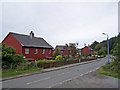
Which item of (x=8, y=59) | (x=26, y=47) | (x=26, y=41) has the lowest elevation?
(x=8, y=59)

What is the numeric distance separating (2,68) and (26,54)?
35.6 ft

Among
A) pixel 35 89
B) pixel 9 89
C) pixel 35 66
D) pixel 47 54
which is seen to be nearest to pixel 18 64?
pixel 35 66

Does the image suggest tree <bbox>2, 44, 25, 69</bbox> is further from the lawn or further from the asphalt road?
the lawn

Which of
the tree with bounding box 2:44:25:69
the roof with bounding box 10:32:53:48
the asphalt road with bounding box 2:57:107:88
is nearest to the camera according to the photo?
the asphalt road with bounding box 2:57:107:88

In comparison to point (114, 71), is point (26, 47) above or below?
above

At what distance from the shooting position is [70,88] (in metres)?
6.18

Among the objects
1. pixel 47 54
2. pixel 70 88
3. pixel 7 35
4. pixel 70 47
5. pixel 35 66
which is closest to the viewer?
pixel 70 88

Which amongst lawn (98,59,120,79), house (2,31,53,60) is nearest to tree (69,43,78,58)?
house (2,31,53,60)

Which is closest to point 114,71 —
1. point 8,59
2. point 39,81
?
point 39,81

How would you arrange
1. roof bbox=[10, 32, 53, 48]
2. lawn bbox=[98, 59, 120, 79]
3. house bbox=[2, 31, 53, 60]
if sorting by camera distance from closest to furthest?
1. lawn bbox=[98, 59, 120, 79]
2. house bbox=[2, 31, 53, 60]
3. roof bbox=[10, 32, 53, 48]

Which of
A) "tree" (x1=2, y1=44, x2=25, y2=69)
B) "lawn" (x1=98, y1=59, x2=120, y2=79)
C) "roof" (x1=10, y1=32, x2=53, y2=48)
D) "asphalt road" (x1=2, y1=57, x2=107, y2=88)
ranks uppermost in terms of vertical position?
"roof" (x1=10, y1=32, x2=53, y2=48)

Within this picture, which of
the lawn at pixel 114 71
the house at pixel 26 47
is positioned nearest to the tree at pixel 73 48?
the house at pixel 26 47

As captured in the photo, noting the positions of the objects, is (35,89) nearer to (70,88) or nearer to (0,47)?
(70,88)

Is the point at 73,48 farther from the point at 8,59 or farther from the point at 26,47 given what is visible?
the point at 8,59
